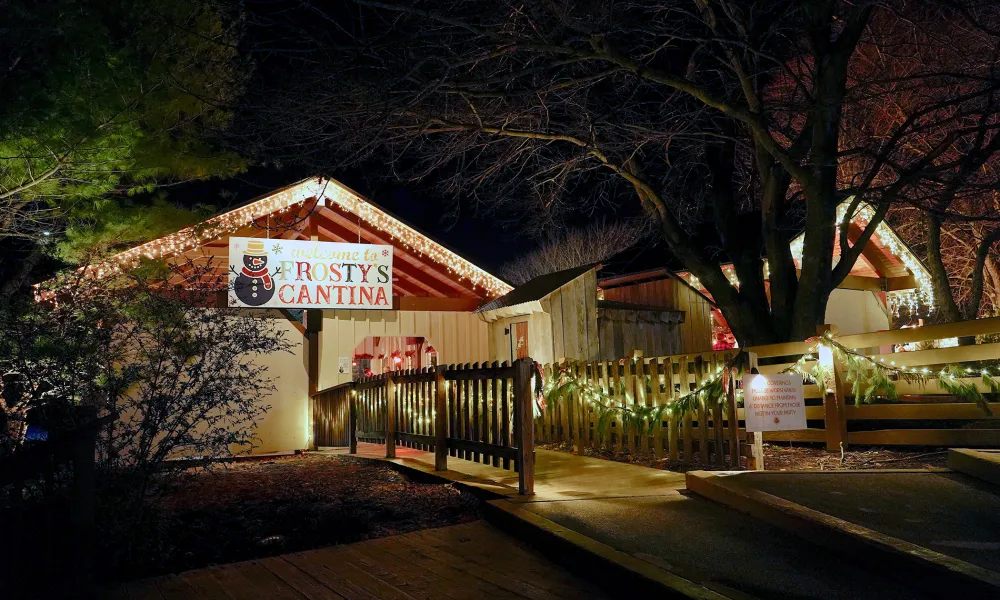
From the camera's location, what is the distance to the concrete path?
399 cm

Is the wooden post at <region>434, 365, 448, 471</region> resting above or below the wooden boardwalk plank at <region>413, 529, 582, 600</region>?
above

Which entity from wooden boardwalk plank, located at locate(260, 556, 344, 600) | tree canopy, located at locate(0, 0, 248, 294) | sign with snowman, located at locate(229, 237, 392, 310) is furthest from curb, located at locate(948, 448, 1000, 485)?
sign with snowman, located at locate(229, 237, 392, 310)

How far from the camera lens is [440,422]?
27.7 feet

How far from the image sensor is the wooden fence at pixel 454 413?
6777 millimetres

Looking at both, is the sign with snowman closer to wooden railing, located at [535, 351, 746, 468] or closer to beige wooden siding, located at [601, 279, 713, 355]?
wooden railing, located at [535, 351, 746, 468]

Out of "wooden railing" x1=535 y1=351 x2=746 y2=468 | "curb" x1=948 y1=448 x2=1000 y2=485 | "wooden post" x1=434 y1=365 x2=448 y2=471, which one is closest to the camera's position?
"curb" x1=948 y1=448 x2=1000 y2=485

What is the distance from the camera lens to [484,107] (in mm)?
11859

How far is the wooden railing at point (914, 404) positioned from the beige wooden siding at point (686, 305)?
9326mm

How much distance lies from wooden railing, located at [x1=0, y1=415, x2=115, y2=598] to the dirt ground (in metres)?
5.98

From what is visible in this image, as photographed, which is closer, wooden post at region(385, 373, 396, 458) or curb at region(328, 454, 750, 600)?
curb at region(328, 454, 750, 600)

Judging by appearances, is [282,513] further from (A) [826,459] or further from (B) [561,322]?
(B) [561,322]

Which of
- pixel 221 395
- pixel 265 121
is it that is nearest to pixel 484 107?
pixel 265 121

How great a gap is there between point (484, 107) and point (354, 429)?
19.4 feet

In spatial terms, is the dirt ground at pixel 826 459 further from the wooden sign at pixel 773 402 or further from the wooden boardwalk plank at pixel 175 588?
the wooden boardwalk plank at pixel 175 588
